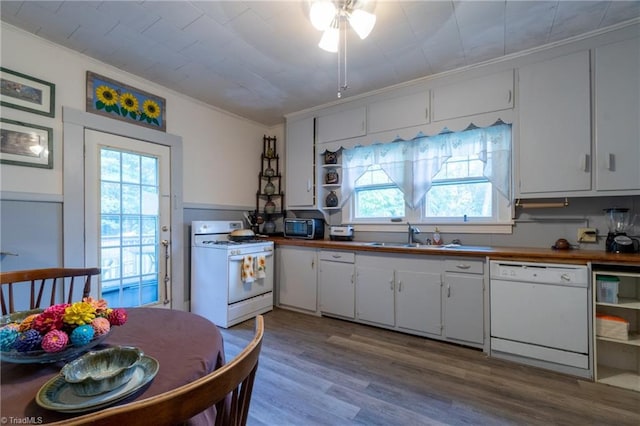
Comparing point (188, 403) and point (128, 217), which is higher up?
point (128, 217)

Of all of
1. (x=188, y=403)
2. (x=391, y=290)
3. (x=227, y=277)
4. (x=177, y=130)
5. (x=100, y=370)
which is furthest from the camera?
(x=177, y=130)

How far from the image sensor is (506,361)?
216 cm

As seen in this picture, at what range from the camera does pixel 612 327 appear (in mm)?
1883

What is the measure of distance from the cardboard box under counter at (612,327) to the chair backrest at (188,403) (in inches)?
101

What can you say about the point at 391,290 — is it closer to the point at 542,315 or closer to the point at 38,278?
the point at 542,315

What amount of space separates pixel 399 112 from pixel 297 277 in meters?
2.29

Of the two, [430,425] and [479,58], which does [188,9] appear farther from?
[430,425]

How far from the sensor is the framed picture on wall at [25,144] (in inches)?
76.8

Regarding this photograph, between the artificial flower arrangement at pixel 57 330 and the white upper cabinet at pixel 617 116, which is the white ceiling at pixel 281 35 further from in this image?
the artificial flower arrangement at pixel 57 330

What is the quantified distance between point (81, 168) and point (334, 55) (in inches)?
96.4

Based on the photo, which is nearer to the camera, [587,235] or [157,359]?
[157,359]

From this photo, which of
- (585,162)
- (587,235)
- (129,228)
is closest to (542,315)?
(587,235)

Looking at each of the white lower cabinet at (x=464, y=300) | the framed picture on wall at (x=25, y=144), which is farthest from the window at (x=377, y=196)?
the framed picture on wall at (x=25, y=144)

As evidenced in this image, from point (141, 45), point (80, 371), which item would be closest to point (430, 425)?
point (80, 371)
